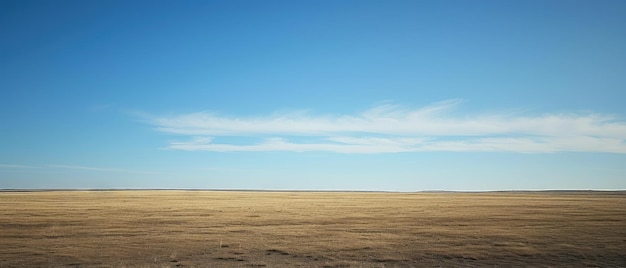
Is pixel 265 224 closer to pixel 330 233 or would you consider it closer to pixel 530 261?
pixel 330 233

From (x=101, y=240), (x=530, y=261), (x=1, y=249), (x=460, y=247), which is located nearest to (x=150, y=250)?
(x=101, y=240)

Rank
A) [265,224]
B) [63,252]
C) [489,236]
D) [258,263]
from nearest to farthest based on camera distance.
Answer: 1. [258,263]
2. [63,252]
3. [489,236]
4. [265,224]

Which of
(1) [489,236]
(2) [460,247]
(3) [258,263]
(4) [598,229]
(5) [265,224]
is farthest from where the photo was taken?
(5) [265,224]

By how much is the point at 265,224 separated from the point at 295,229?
606cm

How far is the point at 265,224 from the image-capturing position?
49.7 meters

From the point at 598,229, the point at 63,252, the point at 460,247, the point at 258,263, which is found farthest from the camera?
the point at 598,229

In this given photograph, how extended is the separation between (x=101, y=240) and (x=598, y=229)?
4509cm

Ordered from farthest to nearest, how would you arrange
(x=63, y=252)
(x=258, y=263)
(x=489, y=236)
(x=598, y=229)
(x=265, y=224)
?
(x=265, y=224), (x=598, y=229), (x=489, y=236), (x=63, y=252), (x=258, y=263)

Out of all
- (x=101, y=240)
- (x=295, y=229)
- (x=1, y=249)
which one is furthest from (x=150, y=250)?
(x=295, y=229)

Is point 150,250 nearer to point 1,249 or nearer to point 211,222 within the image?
point 1,249

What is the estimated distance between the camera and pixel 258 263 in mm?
29375

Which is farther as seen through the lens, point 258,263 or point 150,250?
point 150,250

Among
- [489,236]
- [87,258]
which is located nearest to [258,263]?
[87,258]

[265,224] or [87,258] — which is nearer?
[87,258]
